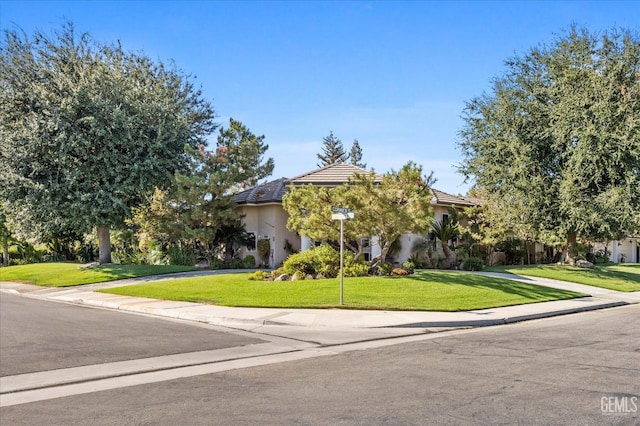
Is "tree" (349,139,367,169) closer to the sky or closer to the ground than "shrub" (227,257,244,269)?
closer to the sky

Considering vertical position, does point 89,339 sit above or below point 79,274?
below

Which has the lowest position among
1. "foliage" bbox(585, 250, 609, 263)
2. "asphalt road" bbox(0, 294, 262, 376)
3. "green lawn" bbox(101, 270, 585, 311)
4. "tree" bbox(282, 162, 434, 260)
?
"asphalt road" bbox(0, 294, 262, 376)

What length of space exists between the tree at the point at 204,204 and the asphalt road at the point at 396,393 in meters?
19.7

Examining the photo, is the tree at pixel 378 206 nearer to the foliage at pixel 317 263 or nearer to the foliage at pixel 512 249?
the foliage at pixel 317 263

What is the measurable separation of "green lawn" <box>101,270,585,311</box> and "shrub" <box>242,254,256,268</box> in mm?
8039

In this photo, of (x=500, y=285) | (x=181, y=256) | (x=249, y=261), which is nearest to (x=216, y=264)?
(x=249, y=261)

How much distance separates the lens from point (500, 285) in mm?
19500

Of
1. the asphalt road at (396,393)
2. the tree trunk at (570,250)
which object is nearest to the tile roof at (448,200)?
the tree trunk at (570,250)

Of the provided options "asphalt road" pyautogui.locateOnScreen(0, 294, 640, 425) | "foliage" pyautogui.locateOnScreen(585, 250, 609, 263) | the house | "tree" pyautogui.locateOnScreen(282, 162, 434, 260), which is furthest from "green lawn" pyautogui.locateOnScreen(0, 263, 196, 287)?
"foliage" pyautogui.locateOnScreen(585, 250, 609, 263)

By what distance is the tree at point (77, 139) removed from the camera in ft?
92.5

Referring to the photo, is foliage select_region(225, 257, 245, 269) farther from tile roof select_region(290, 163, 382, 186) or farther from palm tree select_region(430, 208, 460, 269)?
palm tree select_region(430, 208, 460, 269)

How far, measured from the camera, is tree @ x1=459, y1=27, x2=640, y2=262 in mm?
24359

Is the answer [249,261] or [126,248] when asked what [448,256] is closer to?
[249,261]

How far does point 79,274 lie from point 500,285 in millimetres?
20484
